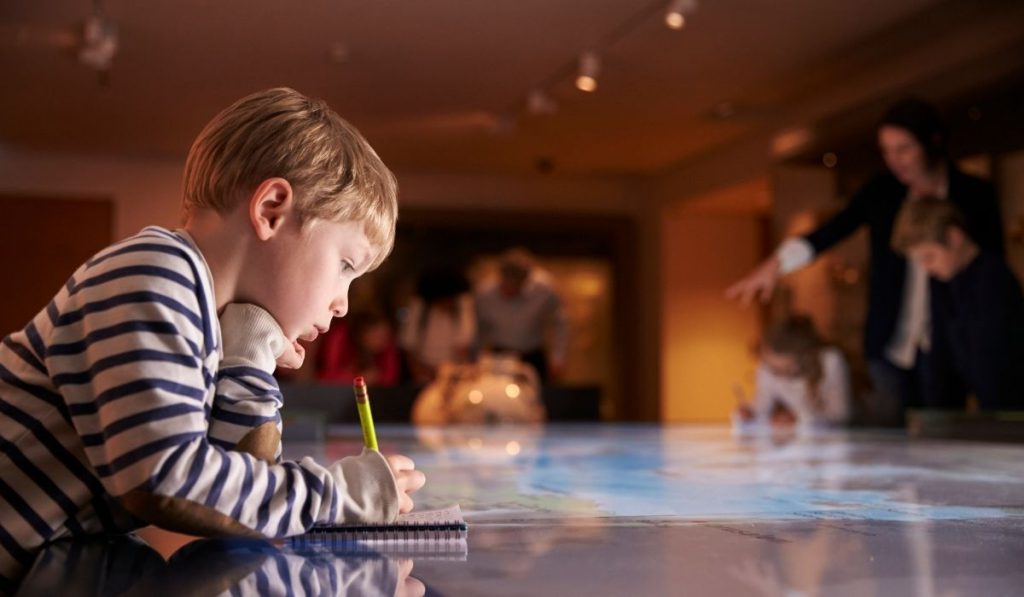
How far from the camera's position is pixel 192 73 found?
4520mm

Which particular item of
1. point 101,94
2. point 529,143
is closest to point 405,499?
point 101,94

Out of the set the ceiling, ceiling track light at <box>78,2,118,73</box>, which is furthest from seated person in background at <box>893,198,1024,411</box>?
ceiling track light at <box>78,2,118,73</box>

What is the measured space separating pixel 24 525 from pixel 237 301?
0.20m

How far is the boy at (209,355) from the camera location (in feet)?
2.06

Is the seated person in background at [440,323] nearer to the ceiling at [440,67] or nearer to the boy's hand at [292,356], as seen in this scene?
the ceiling at [440,67]

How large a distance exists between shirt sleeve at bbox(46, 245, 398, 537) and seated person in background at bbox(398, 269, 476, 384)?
445cm

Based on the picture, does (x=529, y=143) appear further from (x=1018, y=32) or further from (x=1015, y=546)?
(x=1015, y=546)

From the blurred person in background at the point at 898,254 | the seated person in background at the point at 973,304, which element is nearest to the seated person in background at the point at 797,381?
the blurred person in background at the point at 898,254

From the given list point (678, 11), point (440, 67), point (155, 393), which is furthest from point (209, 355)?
point (440, 67)

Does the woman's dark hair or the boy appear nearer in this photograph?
the boy

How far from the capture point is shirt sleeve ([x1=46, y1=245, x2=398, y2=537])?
62 centimetres

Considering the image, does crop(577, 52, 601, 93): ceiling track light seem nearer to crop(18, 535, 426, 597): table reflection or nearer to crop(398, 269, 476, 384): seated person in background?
crop(398, 269, 476, 384): seated person in background

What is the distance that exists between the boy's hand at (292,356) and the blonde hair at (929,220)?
10.2 feet

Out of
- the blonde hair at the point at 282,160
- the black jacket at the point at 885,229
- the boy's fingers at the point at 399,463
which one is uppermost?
the black jacket at the point at 885,229
